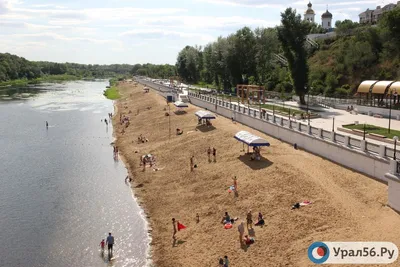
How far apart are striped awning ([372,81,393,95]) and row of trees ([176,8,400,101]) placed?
9302 mm

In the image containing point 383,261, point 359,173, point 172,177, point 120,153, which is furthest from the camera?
point 120,153

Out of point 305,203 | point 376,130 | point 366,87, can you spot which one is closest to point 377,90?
point 366,87

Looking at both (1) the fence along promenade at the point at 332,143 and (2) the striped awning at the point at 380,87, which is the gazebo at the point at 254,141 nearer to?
(1) the fence along promenade at the point at 332,143

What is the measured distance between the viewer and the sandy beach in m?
18.1

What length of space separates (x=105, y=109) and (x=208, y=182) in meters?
62.9

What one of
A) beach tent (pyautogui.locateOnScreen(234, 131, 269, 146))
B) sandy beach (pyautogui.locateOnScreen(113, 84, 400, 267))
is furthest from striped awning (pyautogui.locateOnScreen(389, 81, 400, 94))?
beach tent (pyautogui.locateOnScreen(234, 131, 269, 146))

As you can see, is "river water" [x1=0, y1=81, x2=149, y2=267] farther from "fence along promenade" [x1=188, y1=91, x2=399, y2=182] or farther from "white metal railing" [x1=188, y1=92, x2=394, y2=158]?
"white metal railing" [x1=188, y1=92, x2=394, y2=158]

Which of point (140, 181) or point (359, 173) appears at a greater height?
point (359, 173)

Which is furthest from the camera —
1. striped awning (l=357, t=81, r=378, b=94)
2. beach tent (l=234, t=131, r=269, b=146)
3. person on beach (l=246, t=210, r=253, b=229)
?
striped awning (l=357, t=81, r=378, b=94)

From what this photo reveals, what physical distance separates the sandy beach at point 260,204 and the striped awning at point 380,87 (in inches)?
577

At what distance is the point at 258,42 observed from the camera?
74.9 meters

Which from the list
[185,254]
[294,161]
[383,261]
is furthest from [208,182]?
[383,261]

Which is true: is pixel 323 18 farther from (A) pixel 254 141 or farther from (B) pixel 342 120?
(A) pixel 254 141

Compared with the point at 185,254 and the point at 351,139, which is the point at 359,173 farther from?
the point at 185,254
